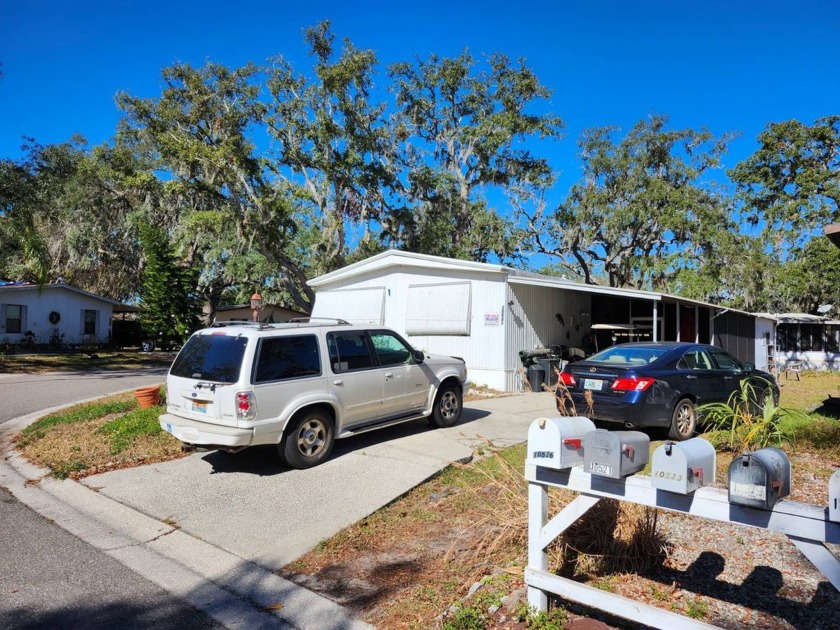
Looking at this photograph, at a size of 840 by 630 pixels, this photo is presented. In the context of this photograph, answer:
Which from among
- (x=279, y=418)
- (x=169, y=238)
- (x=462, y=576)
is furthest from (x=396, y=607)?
(x=169, y=238)

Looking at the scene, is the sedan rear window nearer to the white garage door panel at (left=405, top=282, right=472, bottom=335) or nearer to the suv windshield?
the suv windshield

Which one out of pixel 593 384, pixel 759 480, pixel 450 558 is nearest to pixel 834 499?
pixel 759 480

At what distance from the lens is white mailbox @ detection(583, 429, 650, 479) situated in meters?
2.93

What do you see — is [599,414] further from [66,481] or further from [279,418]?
[66,481]

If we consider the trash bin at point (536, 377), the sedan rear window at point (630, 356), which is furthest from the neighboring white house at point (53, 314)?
the sedan rear window at point (630, 356)

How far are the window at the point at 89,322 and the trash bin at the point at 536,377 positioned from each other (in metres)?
28.6

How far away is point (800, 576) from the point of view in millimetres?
3922

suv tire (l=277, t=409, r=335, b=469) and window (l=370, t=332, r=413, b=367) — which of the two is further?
window (l=370, t=332, r=413, b=367)

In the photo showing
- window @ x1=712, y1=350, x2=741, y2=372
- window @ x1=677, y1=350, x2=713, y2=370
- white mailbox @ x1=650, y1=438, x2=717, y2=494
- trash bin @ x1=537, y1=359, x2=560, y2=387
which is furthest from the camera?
trash bin @ x1=537, y1=359, x2=560, y2=387

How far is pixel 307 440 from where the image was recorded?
23.2ft

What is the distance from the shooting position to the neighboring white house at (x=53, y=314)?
29938mm

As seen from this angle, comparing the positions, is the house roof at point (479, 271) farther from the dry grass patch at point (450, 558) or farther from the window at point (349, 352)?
the dry grass patch at point (450, 558)

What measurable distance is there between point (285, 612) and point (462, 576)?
122 cm

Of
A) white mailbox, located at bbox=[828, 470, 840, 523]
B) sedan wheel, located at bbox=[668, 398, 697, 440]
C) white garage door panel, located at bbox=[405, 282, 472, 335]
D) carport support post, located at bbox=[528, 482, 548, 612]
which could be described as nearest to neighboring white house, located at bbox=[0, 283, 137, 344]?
white garage door panel, located at bbox=[405, 282, 472, 335]
